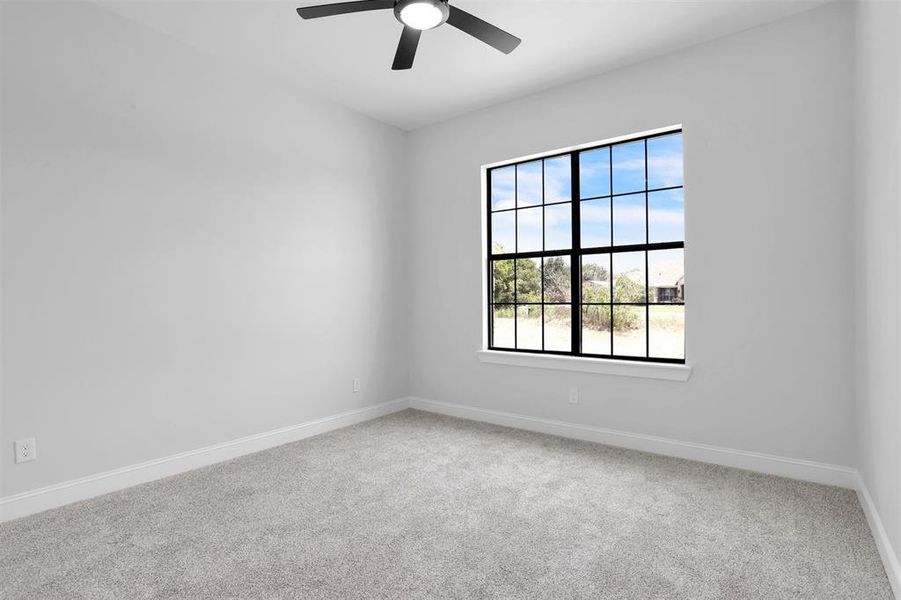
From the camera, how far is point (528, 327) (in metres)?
4.15

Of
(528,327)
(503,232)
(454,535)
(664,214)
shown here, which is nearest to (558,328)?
(528,327)

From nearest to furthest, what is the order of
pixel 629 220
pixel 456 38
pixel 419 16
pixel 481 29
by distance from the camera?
pixel 419 16
pixel 481 29
pixel 456 38
pixel 629 220

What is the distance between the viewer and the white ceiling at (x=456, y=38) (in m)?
2.77

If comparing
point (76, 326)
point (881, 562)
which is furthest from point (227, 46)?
point (881, 562)

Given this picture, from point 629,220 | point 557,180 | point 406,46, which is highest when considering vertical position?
point 406,46

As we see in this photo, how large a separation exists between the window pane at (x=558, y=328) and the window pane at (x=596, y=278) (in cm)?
20

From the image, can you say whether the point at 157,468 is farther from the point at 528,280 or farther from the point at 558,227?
the point at 558,227

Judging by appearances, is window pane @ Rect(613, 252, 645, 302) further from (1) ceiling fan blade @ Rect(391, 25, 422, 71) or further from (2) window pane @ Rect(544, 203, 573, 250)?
(1) ceiling fan blade @ Rect(391, 25, 422, 71)

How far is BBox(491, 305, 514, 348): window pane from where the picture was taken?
4270 mm

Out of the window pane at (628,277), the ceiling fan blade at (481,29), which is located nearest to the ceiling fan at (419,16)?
the ceiling fan blade at (481,29)

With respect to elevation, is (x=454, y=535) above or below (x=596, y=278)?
below

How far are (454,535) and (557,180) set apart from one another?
2832mm

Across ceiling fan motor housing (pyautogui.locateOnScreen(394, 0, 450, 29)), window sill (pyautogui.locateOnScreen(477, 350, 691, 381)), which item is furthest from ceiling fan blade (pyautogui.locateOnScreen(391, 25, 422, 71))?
window sill (pyautogui.locateOnScreen(477, 350, 691, 381))

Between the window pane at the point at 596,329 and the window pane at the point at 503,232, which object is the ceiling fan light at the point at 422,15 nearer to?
the window pane at the point at 503,232
